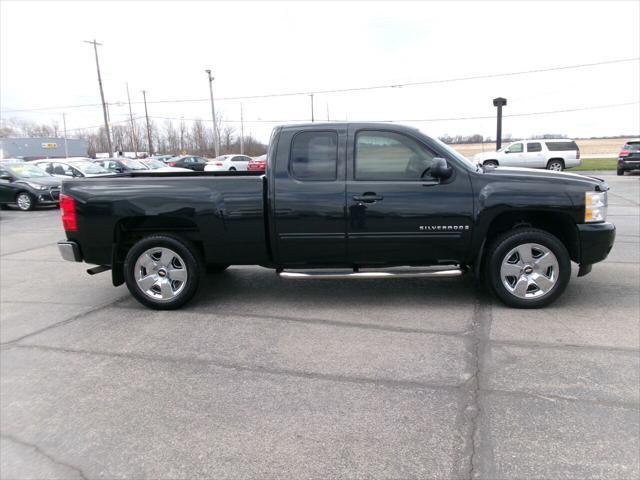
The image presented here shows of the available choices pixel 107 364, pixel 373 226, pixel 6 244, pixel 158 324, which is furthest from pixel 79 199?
pixel 6 244

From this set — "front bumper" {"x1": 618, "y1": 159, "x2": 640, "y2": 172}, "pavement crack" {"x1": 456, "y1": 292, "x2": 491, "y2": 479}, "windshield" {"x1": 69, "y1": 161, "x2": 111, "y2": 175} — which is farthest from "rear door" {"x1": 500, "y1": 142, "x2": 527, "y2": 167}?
"pavement crack" {"x1": 456, "y1": 292, "x2": 491, "y2": 479}

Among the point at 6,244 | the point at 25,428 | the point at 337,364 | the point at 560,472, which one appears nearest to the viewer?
the point at 560,472

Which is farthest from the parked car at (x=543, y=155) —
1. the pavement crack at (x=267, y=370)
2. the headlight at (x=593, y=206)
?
the pavement crack at (x=267, y=370)

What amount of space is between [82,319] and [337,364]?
9.48 ft

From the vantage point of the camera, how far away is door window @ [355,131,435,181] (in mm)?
4953

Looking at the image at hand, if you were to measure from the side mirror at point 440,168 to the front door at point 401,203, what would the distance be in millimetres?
133

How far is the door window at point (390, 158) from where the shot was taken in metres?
4.95

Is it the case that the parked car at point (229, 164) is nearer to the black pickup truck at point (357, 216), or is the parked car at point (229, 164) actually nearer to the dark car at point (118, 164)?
the dark car at point (118, 164)

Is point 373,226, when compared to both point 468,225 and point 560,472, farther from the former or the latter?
point 560,472

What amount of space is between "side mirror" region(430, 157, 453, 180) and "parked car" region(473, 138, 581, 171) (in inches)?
891

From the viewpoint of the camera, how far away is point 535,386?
3393mm

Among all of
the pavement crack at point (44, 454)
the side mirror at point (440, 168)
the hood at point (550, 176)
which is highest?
the side mirror at point (440, 168)

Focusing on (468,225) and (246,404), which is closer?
(246,404)

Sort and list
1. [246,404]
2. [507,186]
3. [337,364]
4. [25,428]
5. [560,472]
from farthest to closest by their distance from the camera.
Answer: [507,186] < [337,364] < [246,404] < [25,428] < [560,472]
